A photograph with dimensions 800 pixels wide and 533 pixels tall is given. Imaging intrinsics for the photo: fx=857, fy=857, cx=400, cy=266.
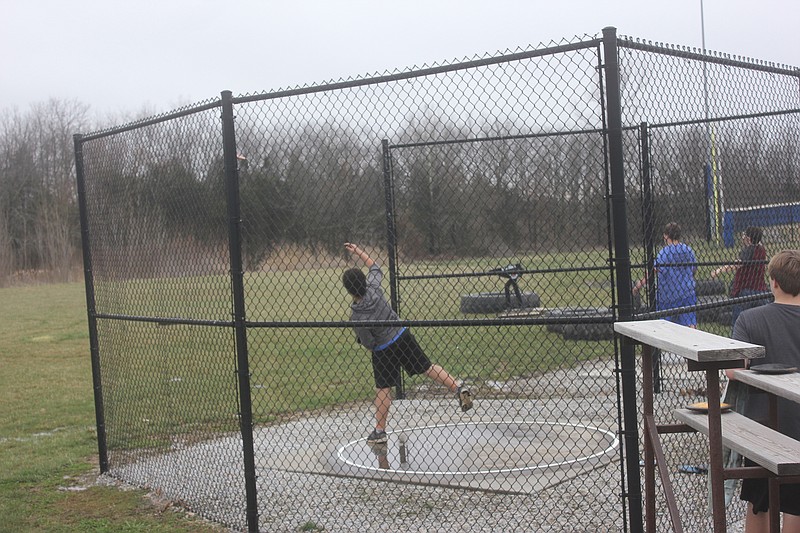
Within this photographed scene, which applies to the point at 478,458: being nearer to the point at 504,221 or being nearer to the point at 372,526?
the point at 372,526

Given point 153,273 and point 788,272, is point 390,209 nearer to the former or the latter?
point 153,273

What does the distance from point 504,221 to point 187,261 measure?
257cm

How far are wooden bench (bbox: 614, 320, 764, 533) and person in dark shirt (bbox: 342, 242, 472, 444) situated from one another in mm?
2715

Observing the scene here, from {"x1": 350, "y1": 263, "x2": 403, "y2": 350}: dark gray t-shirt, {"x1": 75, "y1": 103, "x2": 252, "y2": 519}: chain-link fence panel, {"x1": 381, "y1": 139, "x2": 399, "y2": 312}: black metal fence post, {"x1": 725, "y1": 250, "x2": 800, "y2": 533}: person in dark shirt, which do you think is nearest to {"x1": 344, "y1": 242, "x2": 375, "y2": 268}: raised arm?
{"x1": 350, "y1": 263, "x2": 403, "y2": 350}: dark gray t-shirt

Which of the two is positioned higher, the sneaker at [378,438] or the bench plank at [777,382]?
the bench plank at [777,382]

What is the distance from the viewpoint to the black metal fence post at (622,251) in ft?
13.6

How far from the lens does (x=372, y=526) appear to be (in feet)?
17.7

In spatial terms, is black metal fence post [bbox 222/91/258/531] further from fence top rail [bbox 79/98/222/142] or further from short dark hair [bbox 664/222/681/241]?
short dark hair [bbox 664/222/681/241]

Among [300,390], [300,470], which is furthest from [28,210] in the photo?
[300,470]

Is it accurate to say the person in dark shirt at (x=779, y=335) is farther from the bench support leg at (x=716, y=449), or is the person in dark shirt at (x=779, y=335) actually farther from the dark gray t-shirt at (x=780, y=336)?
the bench support leg at (x=716, y=449)

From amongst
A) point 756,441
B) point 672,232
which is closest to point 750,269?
point 672,232

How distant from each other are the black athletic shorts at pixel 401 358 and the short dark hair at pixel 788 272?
381 cm

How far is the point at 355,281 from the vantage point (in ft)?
22.1

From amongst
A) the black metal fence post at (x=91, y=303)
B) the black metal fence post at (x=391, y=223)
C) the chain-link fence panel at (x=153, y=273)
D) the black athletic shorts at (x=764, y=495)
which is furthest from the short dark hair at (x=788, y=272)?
the black metal fence post at (x=91, y=303)
